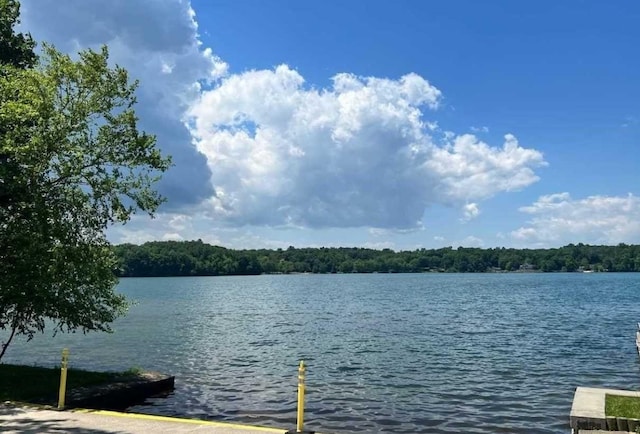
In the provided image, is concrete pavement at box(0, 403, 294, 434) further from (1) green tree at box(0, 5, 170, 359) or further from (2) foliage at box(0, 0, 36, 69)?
(2) foliage at box(0, 0, 36, 69)

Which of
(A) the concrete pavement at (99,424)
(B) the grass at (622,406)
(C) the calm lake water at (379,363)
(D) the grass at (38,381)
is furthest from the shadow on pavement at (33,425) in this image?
(B) the grass at (622,406)

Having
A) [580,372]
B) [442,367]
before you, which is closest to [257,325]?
[442,367]

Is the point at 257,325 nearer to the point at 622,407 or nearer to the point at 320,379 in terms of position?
the point at 320,379

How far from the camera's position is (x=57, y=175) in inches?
600

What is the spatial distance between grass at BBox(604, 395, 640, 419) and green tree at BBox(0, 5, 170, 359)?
1293 cm

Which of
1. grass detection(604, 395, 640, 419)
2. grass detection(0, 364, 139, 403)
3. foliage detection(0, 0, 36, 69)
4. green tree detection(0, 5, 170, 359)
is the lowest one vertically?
grass detection(0, 364, 139, 403)

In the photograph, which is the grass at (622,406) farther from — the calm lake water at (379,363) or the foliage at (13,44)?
the foliage at (13,44)

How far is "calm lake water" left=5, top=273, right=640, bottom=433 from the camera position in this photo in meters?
19.1

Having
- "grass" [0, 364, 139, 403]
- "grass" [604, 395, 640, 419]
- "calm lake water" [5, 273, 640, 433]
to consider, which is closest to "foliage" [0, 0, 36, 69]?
"grass" [0, 364, 139, 403]

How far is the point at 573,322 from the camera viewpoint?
165 feet

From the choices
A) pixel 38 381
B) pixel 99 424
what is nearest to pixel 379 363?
pixel 38 381

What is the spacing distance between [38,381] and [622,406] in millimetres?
15919

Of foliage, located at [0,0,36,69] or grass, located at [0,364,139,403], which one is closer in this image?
grass, located at [0,364,139,403]

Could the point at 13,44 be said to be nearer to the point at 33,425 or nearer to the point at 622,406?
the point at 33,425
